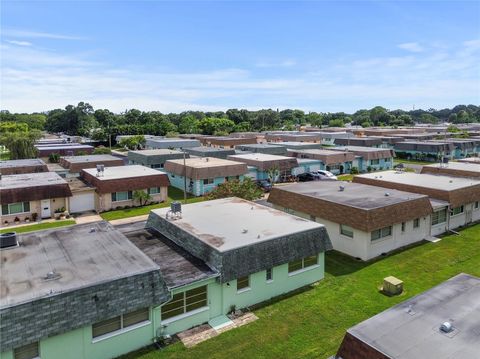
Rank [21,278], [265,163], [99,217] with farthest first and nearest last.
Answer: [265,163], [99,217], [21,278]

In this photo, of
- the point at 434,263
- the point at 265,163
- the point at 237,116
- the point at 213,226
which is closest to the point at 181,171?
the point at 265,163

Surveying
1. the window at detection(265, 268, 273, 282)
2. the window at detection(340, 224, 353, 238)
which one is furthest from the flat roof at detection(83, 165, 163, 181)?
the window at detection(265, 268, 273, 282)

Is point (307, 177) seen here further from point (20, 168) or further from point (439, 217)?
point (20, 168)

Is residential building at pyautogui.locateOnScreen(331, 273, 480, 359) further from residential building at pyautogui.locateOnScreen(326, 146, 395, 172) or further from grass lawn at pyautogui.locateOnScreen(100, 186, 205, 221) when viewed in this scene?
residential building at pyautogui.locateOnScreen(326, 146, 395, 172)

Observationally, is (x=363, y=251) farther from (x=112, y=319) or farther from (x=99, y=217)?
(x=99, y=217)

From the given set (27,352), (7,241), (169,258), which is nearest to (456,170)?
(169,258)
